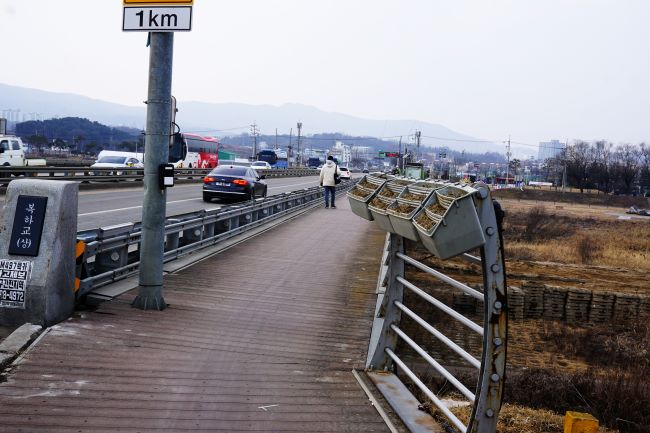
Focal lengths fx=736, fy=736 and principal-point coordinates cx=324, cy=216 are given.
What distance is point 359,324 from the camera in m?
8.78

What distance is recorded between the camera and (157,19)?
27.4ft

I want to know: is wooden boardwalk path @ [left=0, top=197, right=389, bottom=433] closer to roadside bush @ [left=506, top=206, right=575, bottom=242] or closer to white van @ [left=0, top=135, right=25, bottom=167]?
white van @ [left=0, top=135, right=25, bottom=167]

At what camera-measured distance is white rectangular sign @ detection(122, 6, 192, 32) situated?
27.0 ft


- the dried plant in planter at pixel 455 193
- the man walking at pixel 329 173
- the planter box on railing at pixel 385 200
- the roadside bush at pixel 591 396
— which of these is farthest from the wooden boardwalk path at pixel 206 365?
the man walking at pixel 329 173

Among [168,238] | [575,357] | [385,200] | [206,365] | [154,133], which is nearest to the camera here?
[385,200]

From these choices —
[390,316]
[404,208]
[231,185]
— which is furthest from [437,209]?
[231,185]

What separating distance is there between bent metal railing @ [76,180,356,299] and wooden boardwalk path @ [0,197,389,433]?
59cm

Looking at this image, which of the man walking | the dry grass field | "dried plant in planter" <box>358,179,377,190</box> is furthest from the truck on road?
"dried plant in planter" <box>358,179,377,190</box>

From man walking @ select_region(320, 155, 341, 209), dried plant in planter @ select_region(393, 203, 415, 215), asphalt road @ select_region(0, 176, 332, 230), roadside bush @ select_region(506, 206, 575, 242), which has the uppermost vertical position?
dried plant in planter @ select_region(393, 203, 415, 215)

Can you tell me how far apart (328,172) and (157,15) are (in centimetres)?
1882

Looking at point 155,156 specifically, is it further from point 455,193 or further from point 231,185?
point 231,185

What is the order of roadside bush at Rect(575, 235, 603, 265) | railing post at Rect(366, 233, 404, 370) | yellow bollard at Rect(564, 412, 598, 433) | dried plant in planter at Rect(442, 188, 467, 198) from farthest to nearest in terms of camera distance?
roadside bush at Rect(575, 235, 603, 265)
railing post at Rect(366, 233, 404, 370)
yellow bollard at Rect(564, 412, 598, 433)
dried plant in planter at Rect(442, 188, 467, 198)

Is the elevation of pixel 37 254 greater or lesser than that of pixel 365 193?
lesser

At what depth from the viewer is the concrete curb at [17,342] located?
6.04m
